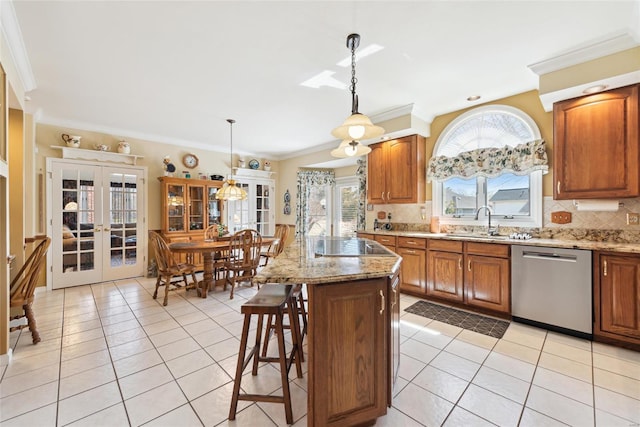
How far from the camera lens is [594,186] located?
259 cm

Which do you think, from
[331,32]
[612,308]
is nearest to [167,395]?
[331,32]

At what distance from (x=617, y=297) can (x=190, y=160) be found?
6286 mm

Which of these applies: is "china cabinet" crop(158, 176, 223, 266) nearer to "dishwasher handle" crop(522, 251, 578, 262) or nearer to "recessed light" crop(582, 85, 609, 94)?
"dishwasher handle" crop(522, 251, 578, 262)

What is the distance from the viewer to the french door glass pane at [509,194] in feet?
10.8

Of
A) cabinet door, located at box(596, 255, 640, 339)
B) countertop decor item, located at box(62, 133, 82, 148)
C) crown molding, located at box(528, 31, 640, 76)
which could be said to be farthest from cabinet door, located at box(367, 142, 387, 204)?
countertop decor item, located at box(62, 133, 82, 148)

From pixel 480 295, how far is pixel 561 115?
2.09 metres

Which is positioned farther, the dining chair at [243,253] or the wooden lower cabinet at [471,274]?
the dining chair at [243,253]

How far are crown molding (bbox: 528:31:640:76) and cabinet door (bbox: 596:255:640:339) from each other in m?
1.80

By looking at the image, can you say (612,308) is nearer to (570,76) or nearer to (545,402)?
(545,402)

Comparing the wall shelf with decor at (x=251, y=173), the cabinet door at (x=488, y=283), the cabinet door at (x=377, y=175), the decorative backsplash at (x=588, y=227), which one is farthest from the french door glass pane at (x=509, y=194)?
the wall shelf with decor at (x=251, y=173)

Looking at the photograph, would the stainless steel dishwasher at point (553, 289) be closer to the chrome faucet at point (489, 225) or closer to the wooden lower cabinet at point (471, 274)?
the wooden lower cabinet at point (471, 274)

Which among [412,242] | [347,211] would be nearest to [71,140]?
[347,211]

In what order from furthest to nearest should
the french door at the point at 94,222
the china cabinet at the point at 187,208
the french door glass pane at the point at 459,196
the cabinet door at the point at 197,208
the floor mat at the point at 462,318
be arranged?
the cabinet door at the point at 197,208 → the china cabinet at the point at 187,208 → the french door at the point at 94,222 → the french door glass pane at the point at 459,196 → the floor mat at the point at 462,318

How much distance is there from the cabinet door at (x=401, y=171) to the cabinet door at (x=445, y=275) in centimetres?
94
